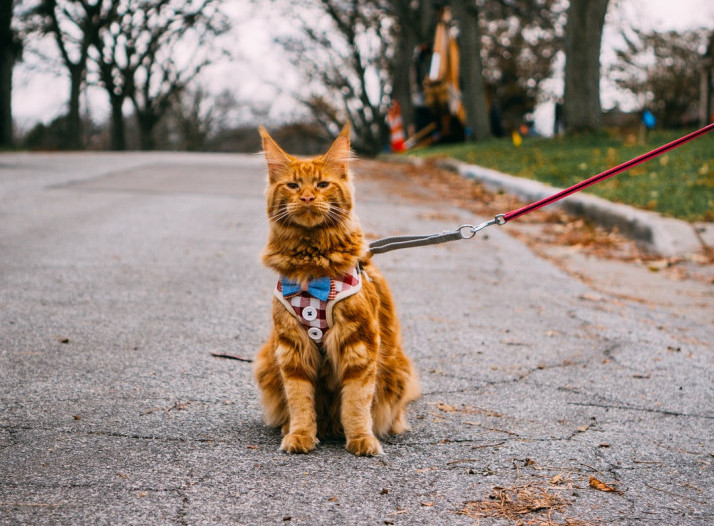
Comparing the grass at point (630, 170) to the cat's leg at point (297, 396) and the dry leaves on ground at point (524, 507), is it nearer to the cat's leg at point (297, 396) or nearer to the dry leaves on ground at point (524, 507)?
the dry leaves on ground at point (524, 507)

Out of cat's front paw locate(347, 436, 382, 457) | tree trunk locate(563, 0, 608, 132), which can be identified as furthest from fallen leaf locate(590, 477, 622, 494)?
tree trunk locate(563, 0, 608, 132)

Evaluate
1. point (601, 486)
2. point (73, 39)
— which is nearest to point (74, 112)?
point (73, 39)

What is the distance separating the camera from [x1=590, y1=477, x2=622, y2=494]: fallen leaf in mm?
2788

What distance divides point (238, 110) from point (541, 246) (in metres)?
48.9

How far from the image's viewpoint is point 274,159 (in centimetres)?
320

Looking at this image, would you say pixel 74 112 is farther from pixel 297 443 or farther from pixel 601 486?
pixel 601 486

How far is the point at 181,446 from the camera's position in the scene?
3027 mm

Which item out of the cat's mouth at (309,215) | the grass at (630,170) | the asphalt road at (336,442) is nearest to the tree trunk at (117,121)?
the grass at (630,170)

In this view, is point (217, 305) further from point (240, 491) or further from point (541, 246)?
point (541, 246)

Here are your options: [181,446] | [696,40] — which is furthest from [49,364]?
[696,40]

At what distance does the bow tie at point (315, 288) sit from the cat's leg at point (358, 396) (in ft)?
0.80

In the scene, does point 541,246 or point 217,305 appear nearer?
point 217,305

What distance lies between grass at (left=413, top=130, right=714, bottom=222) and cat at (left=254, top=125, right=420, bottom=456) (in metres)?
6.35

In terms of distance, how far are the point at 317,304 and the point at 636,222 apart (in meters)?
6.39
